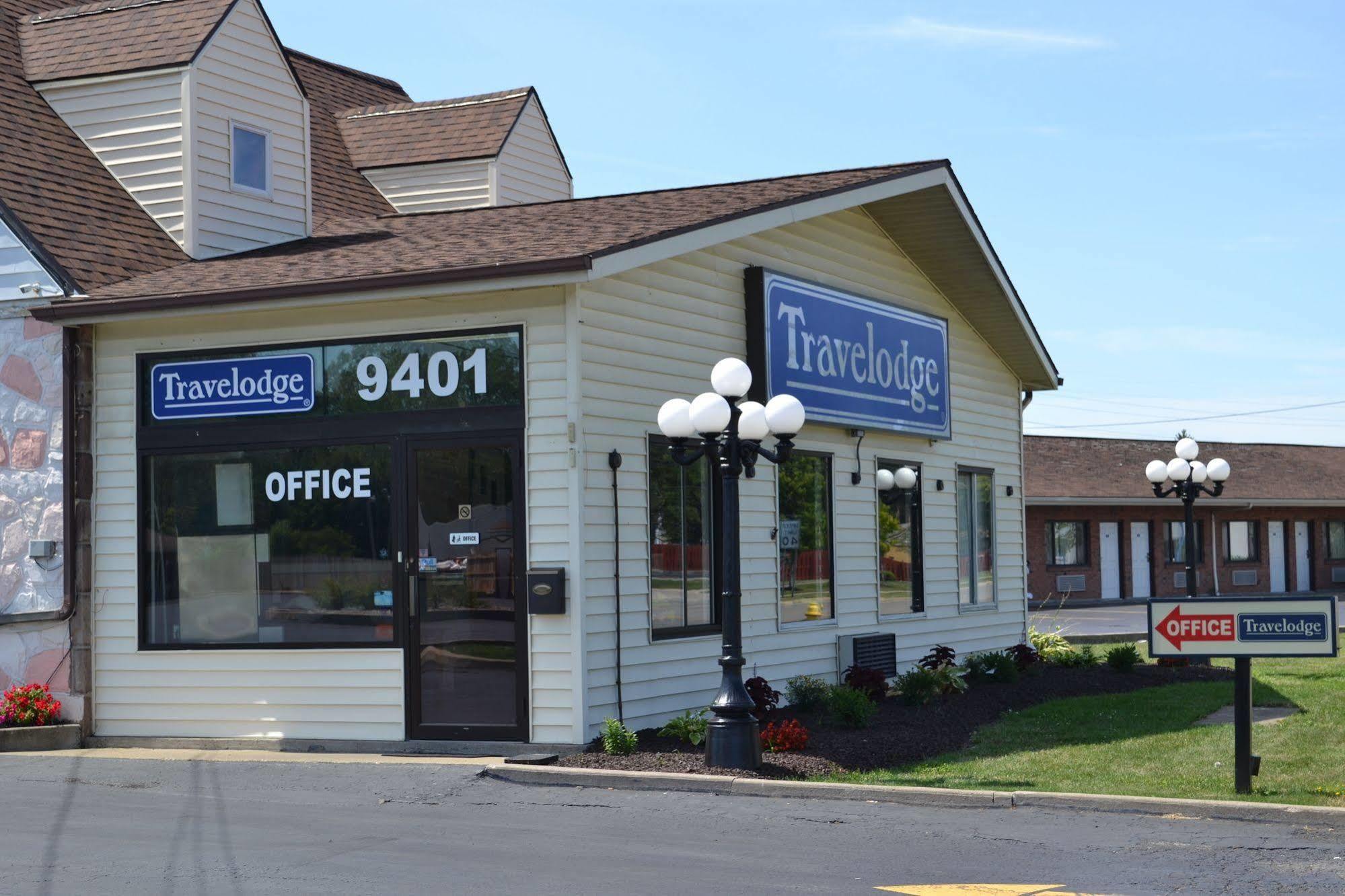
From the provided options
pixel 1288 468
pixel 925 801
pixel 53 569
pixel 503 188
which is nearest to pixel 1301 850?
pixel 925 801

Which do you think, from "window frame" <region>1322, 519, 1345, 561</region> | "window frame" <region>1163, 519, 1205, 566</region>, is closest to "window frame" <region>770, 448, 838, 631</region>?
"window frame" <region>1163, 519, 1205, 566</region>

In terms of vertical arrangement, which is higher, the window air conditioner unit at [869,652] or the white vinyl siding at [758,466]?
the white vinyl siding at [758,466]

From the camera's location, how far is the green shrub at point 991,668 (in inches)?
739

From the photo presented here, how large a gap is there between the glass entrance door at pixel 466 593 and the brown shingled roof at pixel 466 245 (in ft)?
5.02

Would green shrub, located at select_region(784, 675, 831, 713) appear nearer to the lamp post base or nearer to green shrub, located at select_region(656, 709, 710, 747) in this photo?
green shrub, located at select_region(656, 709, 710, 747)

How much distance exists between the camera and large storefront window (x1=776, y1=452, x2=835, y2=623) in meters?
16.0

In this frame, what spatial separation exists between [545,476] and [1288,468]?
43.4m

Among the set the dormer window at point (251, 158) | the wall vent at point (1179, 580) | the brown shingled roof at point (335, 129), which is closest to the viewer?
the dormer window at point (251, 158)

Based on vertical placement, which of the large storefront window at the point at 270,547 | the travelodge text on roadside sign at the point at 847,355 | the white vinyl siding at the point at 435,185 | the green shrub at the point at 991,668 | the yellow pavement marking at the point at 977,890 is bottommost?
the yellow pavement marking at the point at 977,890

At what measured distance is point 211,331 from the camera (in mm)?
13766

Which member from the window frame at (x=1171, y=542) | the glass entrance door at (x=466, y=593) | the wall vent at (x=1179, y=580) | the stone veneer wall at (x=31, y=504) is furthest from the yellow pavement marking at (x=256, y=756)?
the window frame at (x=1171, y=542)

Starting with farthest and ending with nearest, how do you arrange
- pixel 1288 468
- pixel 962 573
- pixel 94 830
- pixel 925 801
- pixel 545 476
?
pixel 1288 468 < pixel 962 573 < pixel 545 476 < pixel 925 801 < pixel 94 830

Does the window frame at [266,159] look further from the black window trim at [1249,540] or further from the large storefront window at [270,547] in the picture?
the black window trim at [1249,540]

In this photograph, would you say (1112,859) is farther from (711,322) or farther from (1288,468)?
(1288,468)
